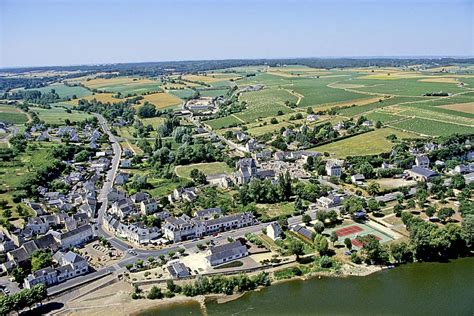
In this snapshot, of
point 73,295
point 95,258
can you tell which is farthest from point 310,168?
point 73,295

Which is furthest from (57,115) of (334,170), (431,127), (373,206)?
(373,206)

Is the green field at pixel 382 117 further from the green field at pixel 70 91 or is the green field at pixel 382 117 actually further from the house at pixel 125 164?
the green field at pixel 70 91

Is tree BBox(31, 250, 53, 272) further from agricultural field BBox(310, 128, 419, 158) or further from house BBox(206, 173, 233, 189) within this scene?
agricultural field BBox(310, 128, 419, 158)

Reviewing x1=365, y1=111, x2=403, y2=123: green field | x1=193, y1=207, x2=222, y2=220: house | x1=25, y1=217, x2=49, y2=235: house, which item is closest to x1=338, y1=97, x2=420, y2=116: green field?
x1=365, y1=111, x2=403, y2=123: green field

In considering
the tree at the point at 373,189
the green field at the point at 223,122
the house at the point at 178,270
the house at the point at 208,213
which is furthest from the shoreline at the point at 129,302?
the green field at the point at 223,122


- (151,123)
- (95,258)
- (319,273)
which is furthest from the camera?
(151,123)

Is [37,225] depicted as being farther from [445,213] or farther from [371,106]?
[371,106]

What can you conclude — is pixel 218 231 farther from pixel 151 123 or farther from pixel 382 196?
pixel 151 123

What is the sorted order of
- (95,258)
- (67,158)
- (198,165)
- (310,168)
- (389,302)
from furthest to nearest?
1. (67,158)
2. (198,165)
3. (310,168)
4. (95,258)
5. (389,302)
